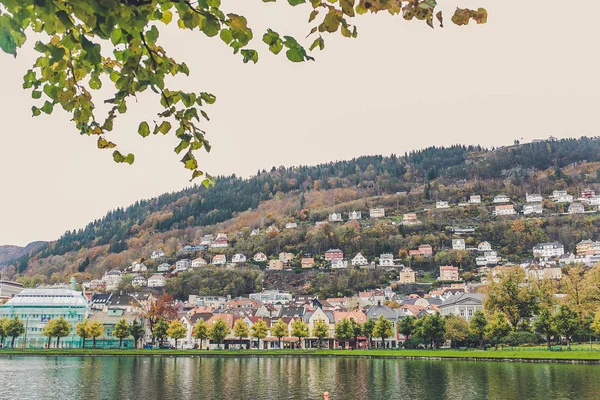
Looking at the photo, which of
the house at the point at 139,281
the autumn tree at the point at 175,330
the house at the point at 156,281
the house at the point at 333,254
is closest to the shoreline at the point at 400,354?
the autumn tree at the point at 175,330

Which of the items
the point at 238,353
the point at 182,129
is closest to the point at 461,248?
the point at 238,353

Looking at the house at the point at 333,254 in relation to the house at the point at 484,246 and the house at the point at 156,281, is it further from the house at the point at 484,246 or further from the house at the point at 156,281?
the house at the point at 156,281

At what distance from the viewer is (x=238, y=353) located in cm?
7669

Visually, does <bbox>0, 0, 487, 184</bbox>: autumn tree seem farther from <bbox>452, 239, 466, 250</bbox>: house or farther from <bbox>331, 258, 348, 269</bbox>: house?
<bbox>452, 239, 466, 250</bbox>: house

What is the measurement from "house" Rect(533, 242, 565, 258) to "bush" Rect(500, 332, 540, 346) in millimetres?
115071

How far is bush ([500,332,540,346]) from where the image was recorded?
2643 inches

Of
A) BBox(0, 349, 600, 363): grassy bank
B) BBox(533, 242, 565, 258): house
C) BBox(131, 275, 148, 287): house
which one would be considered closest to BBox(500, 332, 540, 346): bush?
BBox(0, 349, 600, 363): grassy bank

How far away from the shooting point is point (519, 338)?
2653 inches

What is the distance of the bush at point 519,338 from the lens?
6712 cm

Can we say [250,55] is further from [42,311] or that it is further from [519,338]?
[42,311]

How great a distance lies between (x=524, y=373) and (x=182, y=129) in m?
43.1

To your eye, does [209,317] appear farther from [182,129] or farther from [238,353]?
[182,129]

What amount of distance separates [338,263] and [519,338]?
4672 inches

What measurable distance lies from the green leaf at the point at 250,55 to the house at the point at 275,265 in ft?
590
